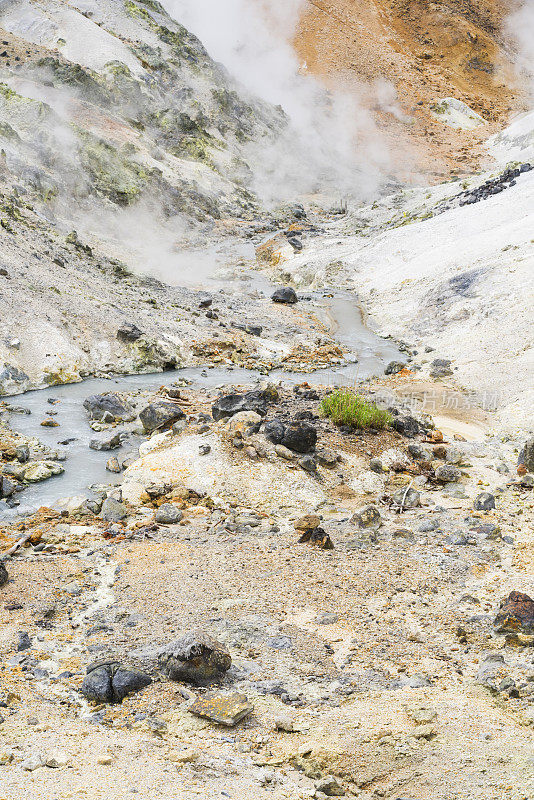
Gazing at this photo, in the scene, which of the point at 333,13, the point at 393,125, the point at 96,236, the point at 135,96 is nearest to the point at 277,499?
the point at 96,236

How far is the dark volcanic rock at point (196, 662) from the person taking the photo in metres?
4.21

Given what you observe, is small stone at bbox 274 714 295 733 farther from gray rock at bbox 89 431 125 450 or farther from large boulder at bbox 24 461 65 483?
gray rock at bbox 89 431 125 450

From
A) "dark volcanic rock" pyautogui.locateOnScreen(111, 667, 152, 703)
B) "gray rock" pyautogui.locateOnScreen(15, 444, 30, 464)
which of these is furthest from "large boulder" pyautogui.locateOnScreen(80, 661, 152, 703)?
"gray rock" pyautogui.locateOnScreen(15, 444, 30, 464)

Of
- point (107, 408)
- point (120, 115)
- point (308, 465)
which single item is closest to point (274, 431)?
point (308, 465)

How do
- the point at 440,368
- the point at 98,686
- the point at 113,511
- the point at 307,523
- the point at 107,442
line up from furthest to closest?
the point at 440,368
the point at 107,442
the point at 113,511
the point at 307,523
the point at 98,686

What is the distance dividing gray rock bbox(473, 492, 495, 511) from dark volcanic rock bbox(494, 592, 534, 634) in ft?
8.55

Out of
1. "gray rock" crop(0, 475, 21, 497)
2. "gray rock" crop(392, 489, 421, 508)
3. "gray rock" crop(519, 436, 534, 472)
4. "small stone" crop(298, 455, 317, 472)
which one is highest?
"gray rock" crop(519, 436, 534, 472)

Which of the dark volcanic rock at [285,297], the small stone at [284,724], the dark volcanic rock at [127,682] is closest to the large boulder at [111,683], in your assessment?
the dark volcanic rock at [127,682]

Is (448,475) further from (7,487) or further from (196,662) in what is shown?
(7,487)

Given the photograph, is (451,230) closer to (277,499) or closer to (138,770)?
(277,499)

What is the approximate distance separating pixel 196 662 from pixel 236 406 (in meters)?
5.76

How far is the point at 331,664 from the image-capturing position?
4492mm

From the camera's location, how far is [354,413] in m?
9.38

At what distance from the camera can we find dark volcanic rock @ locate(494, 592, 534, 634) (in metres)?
4.73
